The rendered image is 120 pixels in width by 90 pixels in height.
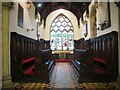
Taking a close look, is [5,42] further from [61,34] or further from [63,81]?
[61,34]

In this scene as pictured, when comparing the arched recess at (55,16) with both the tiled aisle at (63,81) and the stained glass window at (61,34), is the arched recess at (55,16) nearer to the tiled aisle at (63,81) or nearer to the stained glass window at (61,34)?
the stained glass window at (61,34)

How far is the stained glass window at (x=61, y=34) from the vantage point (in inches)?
859

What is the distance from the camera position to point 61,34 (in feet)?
72.6

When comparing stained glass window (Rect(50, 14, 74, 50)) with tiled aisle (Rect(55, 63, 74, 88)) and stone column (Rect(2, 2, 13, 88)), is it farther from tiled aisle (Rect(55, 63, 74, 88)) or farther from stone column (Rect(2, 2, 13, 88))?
stone column (Rect(2, 2, 13, 88))

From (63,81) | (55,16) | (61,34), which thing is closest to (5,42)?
(63,81)

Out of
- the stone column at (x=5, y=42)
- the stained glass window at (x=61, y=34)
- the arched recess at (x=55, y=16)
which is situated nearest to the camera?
the stone column at (x=5, y=42)

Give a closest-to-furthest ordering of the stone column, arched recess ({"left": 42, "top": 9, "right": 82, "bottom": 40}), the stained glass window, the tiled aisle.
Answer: the stone column
the tiled aisle
arched recess ({"left": 42, "top": 9, "right": 82, "bottom": 40})
the stained glass window

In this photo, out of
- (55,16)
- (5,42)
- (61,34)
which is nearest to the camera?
(5,42)

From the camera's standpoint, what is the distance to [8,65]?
252 inches

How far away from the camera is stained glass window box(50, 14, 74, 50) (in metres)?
21.8

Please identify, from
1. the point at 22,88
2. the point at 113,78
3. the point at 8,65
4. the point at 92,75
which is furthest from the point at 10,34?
the point at 113,78

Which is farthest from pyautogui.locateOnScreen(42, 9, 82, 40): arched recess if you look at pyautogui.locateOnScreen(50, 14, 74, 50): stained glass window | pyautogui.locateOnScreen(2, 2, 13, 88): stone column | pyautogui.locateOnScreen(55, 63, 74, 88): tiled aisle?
pyautogui.locateOnScreen(2, 2, 13, 88): stone column

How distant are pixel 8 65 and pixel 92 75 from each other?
2779 mm

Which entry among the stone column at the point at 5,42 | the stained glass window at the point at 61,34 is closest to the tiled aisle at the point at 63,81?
the stone column at the point at 5,42
